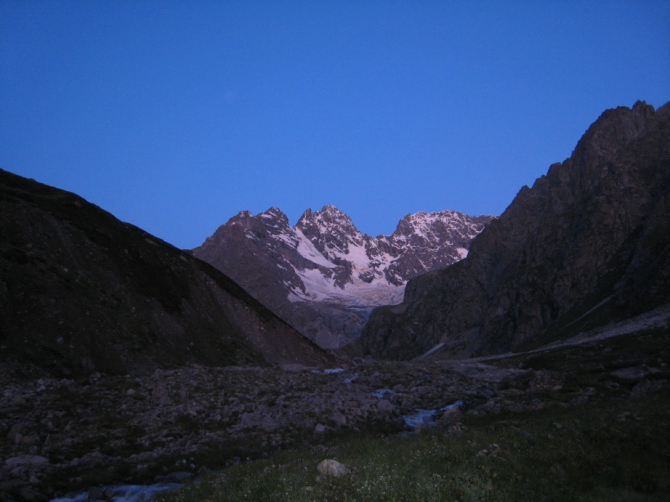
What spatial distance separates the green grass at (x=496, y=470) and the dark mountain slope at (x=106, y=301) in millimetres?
23800

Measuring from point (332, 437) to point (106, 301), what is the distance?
2907 centimetres

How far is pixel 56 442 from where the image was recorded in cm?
1861

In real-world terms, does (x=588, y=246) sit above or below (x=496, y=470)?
above

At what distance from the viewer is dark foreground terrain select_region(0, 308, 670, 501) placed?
1075 centimetres

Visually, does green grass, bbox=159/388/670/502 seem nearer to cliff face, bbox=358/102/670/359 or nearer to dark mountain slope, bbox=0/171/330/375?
dark mountain slope, bbox=0/171/330/375

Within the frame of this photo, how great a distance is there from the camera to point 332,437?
22.4 metres

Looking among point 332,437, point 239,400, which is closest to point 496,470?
point 332,437

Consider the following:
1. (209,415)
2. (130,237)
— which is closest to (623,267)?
(130,237)

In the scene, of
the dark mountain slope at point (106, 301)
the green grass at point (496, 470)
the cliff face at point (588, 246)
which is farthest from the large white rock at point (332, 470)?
the cliff face at point (588, 246)

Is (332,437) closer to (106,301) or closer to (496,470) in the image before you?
(496,470)

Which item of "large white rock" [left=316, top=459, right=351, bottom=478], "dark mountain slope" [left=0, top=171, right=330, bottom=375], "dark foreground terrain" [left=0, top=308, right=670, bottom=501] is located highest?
"dark mountain slope" [left=0, top=171, right=330, bottom=375]

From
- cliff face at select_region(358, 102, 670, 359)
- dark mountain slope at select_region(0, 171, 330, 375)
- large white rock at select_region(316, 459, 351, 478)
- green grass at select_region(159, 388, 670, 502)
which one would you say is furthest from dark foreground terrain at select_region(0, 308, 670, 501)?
cliff face at select_region(358, 102, 670, 359)

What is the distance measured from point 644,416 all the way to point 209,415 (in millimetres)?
18773

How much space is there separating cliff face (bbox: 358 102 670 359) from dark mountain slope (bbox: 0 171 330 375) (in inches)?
2367
